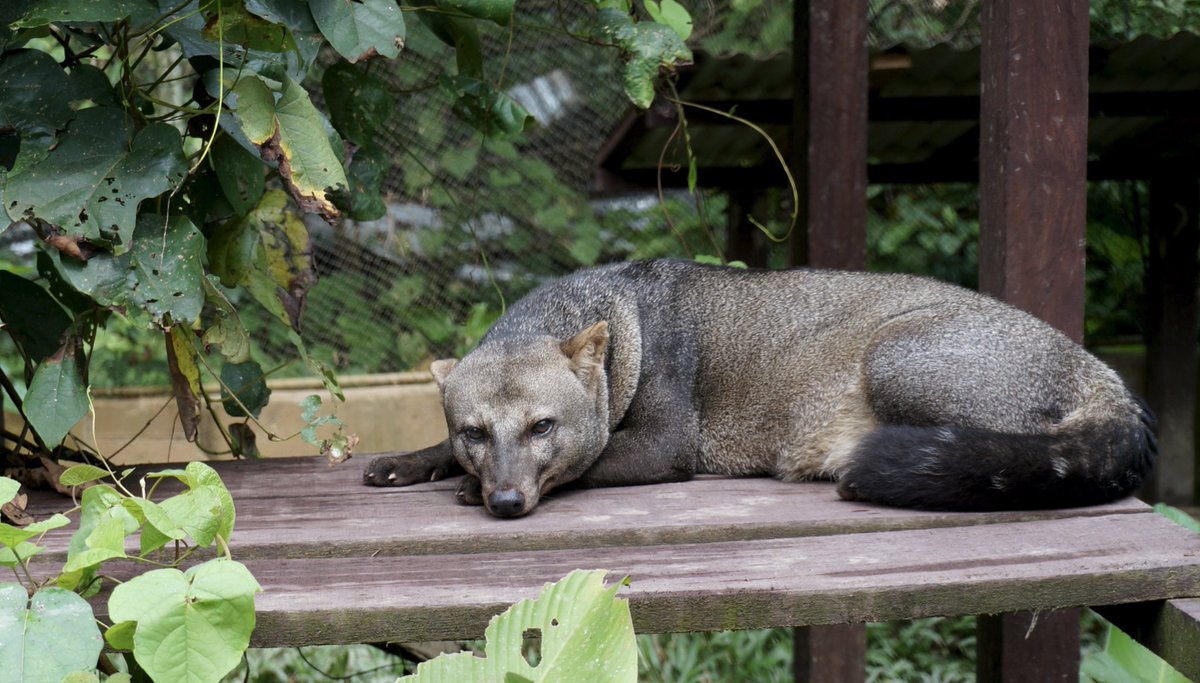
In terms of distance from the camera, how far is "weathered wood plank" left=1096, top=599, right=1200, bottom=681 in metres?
2.20

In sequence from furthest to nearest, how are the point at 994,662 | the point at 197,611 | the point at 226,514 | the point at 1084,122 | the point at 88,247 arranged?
the point at 994,662 < the point at 1084,122 < the point at 88,247 < the point at 226,514 < the point at 197,611

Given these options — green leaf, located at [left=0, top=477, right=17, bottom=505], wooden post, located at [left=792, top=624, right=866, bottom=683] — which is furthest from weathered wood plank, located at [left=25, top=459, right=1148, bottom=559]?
wooden post, located at [left=792, top=624, right=866, bottom=683]

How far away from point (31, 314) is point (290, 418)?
109 inches

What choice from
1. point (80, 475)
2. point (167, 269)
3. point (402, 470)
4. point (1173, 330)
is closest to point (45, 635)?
point (80, 475)

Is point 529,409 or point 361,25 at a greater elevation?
point 361,25

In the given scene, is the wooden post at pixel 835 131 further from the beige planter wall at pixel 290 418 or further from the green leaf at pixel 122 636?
the green leaf at pixel 122 636

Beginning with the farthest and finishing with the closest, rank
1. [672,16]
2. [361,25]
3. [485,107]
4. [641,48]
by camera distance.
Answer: [672,16], [485,107], [641,48], [361,25]

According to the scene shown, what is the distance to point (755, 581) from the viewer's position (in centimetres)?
223

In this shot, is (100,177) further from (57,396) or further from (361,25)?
(361,25)

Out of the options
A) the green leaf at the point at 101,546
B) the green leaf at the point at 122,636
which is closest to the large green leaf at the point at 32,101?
the green leaf at the point at 101,546

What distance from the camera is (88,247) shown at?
8.63ft

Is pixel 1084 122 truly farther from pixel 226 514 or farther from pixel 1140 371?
pixel 1140 371

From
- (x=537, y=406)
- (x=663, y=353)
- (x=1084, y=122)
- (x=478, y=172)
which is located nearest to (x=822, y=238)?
(x=663, y=353)

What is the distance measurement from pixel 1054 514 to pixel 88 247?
2347 millimetres
